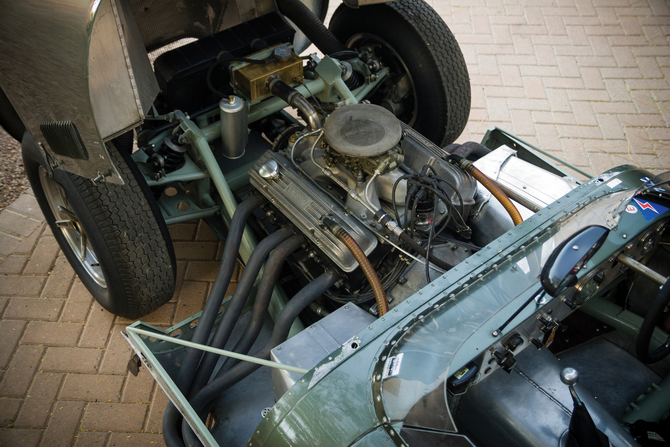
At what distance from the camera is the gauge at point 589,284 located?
1777 millimetres

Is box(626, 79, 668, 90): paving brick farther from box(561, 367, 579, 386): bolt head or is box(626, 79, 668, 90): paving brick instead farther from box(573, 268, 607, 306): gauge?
box(561, 367, 579, 386): bolt head

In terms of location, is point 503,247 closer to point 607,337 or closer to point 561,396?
point 561,396

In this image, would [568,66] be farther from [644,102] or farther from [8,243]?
[8,243]

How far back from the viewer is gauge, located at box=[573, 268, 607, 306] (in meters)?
1.78

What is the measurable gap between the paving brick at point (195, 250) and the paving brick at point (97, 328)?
539 mm

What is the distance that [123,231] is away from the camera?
2.37m

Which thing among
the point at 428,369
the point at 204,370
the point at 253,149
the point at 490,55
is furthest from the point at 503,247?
the point at 490,55

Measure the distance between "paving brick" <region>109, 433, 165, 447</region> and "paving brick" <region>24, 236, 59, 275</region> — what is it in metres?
1.18

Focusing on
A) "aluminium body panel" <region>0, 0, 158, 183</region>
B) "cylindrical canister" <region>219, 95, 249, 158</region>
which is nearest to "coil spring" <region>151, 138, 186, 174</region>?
"cylindrical canister" <region>219, 95, 249, 158</region>

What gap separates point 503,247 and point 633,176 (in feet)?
2.59

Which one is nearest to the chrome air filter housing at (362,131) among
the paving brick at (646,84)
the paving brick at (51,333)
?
the paving brick at (51,333)

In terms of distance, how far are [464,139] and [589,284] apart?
7.68 feet

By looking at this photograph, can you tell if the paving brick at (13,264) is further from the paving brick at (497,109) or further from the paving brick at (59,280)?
the paving brick at (497,109)

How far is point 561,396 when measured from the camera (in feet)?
6.09
